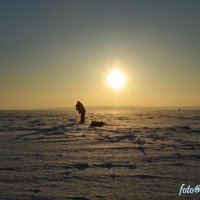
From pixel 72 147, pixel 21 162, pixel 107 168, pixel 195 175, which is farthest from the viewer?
pixel 72 147

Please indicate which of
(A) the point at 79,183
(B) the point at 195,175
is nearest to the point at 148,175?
(B) the point at 195,175

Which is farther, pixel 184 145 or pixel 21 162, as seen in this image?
pixel 184 145

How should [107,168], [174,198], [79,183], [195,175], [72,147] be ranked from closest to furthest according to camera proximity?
[174,198] < [79,183] < [195,175] < [107,168] < [72,147]

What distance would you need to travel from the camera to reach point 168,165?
25.6ft

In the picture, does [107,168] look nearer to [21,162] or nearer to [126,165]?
[126,165]

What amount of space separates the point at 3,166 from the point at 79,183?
250cm

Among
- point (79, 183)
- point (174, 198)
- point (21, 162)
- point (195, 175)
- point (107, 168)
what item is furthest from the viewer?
point (21, 162)

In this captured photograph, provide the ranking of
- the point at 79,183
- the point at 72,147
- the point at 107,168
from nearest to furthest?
the point at 79,183, the point at 107,168, the point at 72,147

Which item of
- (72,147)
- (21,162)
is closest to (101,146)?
(72,147)

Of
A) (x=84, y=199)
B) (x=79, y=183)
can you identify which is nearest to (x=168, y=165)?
(x=79, y=183)

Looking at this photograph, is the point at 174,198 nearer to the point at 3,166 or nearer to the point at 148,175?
the point at 148,175

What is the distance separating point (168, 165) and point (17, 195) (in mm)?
3823

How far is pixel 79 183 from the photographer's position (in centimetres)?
619

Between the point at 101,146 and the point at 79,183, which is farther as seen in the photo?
the point at 101,146
